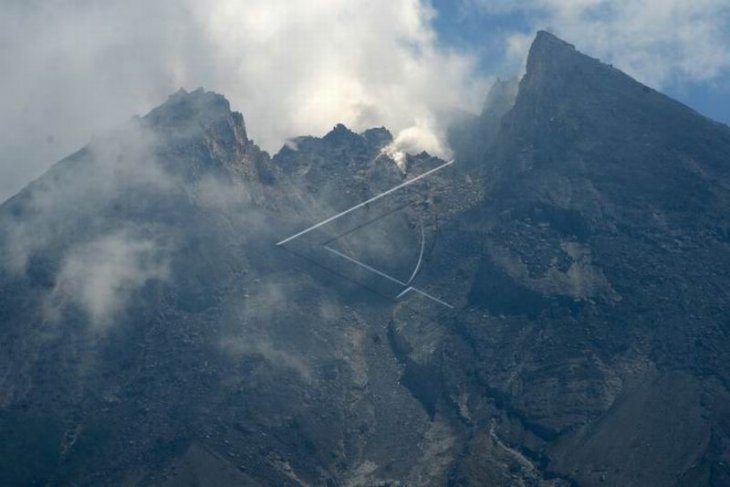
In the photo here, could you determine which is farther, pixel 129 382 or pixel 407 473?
pixel 129 382

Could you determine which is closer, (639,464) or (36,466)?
(639,464)

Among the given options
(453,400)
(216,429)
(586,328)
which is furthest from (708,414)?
(216,429)

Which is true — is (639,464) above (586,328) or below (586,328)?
below

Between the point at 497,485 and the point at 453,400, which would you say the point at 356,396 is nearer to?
the point at 453,400

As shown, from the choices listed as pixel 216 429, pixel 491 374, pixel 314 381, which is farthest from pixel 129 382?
pixel 491 374

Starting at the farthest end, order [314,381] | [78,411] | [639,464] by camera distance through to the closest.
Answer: [314,381]
[78,411]
[639,464]

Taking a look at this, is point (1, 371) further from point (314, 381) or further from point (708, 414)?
point (708, 414)

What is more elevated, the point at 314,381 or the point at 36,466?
the point at 314,381

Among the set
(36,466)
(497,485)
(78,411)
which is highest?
(78,411)

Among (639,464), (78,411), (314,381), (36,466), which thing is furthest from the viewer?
(314,381)
